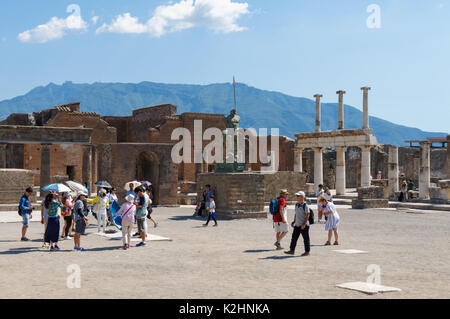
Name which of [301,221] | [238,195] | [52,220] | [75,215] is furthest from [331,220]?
[238,195]

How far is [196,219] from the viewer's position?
22938 mm

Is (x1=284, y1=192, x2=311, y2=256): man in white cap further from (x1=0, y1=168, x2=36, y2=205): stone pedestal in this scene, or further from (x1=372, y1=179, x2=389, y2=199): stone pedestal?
(x1=372, y1=179, x2=389, y2=199): stone pedestal

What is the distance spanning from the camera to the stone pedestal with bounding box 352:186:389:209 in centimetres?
3014

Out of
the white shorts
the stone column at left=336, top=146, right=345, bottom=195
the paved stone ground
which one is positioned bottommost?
the paved stone ground

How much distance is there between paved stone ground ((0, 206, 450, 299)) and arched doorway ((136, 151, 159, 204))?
41.8 ft

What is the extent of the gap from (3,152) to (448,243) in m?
27.0

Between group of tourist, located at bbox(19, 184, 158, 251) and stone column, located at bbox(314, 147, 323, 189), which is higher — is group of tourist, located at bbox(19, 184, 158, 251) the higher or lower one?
the lower one

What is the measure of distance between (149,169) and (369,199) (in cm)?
1267

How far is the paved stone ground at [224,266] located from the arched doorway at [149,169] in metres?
12.8

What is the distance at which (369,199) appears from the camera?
99.6ft

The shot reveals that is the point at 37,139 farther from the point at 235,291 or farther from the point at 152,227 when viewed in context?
the point at 235,291

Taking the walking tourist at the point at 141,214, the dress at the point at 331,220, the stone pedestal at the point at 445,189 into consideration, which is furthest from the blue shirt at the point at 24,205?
the stone pedestal at the point at 445,189

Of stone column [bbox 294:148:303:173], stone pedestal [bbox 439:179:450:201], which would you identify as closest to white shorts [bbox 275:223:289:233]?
stone pedestal [bbox 439:179:450:201]
